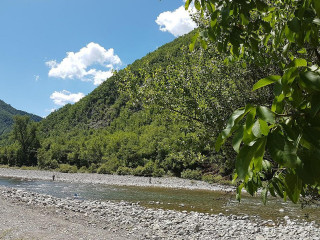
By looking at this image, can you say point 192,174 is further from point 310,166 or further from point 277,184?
point 310,166

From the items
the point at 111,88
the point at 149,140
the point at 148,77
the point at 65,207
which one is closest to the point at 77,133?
the point at 111,88

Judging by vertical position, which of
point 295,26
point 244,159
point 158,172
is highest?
point 295,26

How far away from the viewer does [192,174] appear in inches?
2267

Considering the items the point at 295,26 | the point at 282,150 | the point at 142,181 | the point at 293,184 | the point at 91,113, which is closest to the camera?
the point at 282,150

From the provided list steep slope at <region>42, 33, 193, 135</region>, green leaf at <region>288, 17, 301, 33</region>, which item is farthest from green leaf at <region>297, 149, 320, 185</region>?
steep slope at <region>42, 33, 193, 135</region>

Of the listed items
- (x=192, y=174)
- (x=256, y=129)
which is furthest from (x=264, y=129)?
(x=192, y=174)

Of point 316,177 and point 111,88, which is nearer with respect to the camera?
point 316,177

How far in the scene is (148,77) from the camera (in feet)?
25.4

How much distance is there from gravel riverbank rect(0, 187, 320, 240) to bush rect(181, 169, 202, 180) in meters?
40.1

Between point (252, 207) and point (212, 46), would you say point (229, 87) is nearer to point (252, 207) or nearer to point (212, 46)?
point (212, 46)

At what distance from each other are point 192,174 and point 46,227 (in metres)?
46.9

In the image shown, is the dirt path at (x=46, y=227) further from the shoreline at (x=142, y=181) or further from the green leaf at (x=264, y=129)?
the shoreline at (x=142, y=181)

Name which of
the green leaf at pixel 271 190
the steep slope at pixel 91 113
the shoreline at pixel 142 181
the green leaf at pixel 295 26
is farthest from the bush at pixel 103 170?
the steep slope at pixel 91 113

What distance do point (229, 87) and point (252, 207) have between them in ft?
55.9
